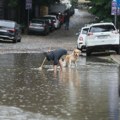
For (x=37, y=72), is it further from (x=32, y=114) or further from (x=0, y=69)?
(x=32, y=114)

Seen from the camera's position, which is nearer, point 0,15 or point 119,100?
point 119,100

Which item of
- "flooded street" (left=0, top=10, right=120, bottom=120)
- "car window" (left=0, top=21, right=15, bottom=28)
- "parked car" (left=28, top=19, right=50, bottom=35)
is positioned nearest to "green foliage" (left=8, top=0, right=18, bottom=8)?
"parked car" (left=28, top=19, right=50, bottom=35)

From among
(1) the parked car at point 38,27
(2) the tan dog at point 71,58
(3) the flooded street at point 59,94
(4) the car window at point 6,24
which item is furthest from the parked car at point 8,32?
(3) the flooded street at point 59,94

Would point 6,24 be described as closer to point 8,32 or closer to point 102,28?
point 8,32

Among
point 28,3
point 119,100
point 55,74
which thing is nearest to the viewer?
point 119,100

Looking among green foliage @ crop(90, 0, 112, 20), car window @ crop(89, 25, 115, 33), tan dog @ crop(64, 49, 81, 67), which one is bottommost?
tan dog @ crop(64, 49, 81, 67)

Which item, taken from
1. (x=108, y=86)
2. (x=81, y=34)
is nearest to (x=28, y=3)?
(x=81, y=34)

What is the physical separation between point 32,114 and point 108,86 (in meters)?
5.03

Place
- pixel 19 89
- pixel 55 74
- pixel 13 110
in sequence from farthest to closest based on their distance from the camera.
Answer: pixel 55 74, pixel 19 89, pixel 13 110

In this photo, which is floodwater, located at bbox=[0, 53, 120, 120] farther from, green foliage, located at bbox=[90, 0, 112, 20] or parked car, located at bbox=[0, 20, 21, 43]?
green foliage, located at bbox=[90, 0, 112, 20]

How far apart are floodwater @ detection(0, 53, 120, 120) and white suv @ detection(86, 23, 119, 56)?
8685 mm

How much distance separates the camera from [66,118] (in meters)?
9.60

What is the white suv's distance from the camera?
28500 millimetres

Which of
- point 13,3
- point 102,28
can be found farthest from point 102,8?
point 102,28
